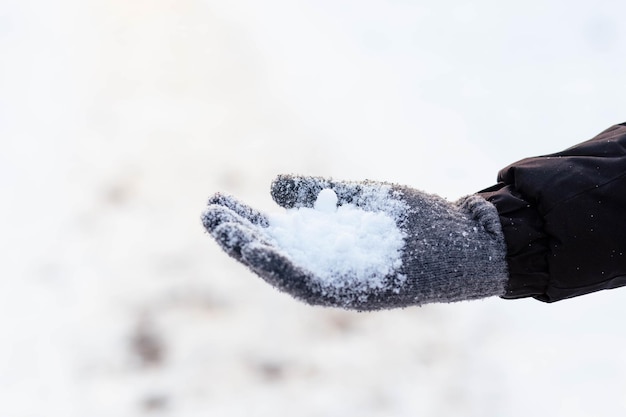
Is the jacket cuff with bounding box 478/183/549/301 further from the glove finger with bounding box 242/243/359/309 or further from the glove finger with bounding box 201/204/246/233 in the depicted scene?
the glove finger with bounding box 201/204/246/233

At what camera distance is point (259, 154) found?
6.30 ft

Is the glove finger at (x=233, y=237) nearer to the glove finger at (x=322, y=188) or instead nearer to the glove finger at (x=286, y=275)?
the glove finger at (x=286, y=275)

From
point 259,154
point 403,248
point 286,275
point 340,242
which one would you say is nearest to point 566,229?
point 403,248

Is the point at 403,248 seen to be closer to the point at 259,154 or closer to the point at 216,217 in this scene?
the point at 216,217

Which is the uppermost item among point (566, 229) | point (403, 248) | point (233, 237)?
point (233, 237)

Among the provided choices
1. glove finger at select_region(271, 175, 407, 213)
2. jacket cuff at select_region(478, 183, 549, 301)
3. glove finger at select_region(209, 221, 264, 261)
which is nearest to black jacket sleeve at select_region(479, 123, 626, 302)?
jacket cuff at select_region(478, 183, 549, 301)

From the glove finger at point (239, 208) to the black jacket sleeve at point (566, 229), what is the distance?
45 cm

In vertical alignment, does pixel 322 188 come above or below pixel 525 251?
above

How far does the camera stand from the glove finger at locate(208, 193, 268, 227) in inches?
41.1

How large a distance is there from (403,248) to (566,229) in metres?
0.31

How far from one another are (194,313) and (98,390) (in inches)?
12.0

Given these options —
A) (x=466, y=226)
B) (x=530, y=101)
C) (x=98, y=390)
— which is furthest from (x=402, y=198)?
(x=530, y=101)

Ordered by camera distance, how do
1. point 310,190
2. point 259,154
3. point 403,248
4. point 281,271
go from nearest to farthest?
point 281,271, point 403,248, point 310,190, point 259,154

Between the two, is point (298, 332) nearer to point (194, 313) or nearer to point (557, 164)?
point (194, 313)
